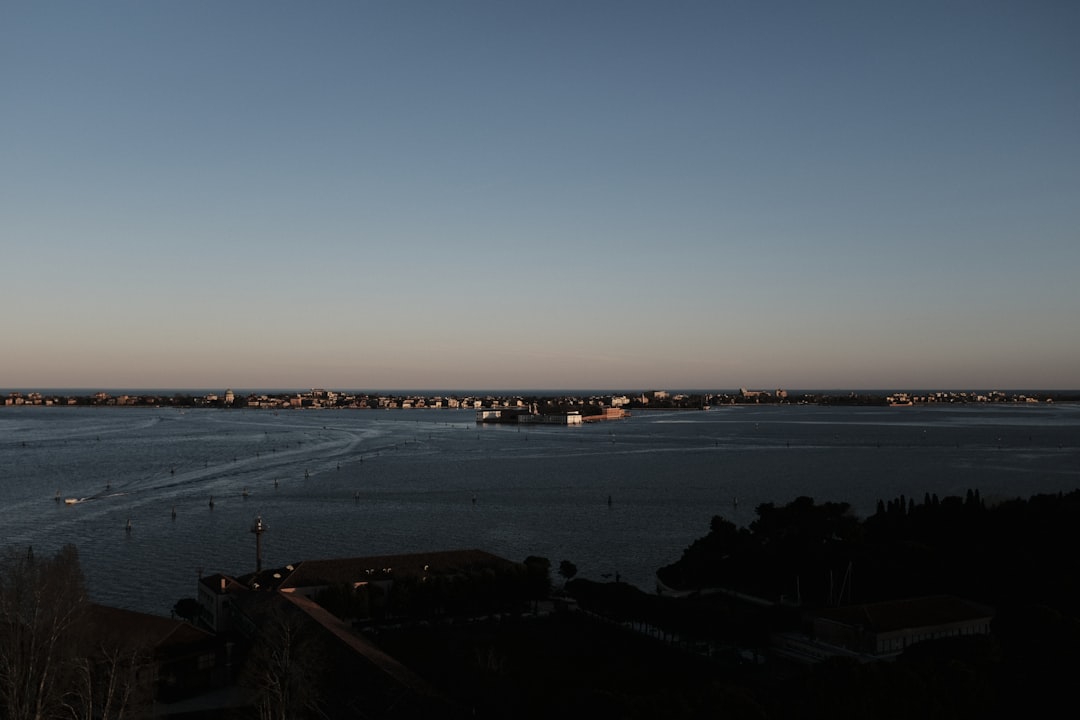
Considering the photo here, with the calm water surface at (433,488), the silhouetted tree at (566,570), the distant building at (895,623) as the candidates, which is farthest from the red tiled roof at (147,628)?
the distant building at (895,623)

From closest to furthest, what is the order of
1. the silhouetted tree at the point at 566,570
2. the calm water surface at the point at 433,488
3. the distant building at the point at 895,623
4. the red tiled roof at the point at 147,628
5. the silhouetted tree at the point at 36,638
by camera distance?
the silhouetted tree at the point at 36,638, the red tiled roof at the point at 147,628, the distant building at the point at 895,623, the silhouetted tree at the point at 566,570, the calm water surface at the point at 433,488

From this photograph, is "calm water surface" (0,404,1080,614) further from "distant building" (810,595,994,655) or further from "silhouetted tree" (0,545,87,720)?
"silhouetted tree" (0,545,87,720)

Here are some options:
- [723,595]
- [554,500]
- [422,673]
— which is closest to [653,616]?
[723,595]

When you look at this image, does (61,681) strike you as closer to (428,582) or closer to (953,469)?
(428,582)

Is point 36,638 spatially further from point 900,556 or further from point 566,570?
point 900,556

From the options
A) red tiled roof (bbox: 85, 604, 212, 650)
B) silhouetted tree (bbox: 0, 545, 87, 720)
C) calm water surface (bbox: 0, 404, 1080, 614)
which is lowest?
Result: calm water surface (bbox: 0, 404, 1080, 614)

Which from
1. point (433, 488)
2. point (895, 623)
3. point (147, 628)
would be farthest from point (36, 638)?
point (433, 488)

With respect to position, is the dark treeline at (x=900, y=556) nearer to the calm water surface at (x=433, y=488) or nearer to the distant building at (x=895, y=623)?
the distant building at (x=895, y=623)

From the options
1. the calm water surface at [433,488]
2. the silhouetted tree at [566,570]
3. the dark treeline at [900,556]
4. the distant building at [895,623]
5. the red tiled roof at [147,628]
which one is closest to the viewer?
the red tiled roof at [147,628]

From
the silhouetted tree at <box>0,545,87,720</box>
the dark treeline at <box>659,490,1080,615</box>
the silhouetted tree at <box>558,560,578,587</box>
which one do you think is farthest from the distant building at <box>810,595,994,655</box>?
the silhouetted tree at <box>0,545,87,720</box>
